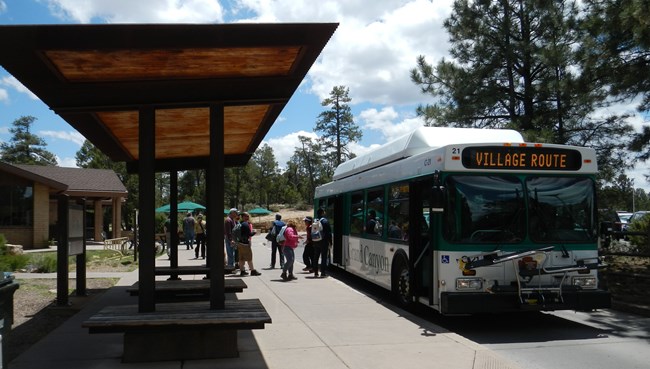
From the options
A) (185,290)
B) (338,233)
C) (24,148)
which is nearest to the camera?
(185,290)

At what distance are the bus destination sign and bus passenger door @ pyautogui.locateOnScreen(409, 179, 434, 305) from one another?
3.06 feet

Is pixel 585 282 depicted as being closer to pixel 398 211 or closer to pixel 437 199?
pixel 437 199

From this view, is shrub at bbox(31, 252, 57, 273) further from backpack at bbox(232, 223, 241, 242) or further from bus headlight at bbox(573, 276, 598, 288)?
bus headlight at bbox(573, 276, 598, 288)

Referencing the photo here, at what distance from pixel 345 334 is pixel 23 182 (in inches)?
1017

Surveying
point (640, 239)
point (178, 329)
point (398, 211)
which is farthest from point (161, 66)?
point (640, 239)

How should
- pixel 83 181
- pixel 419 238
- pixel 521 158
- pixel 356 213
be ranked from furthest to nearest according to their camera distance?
1. pixel 83 181
2. pixel 356 213
3. pixel 419 238
4. pixel 521 158

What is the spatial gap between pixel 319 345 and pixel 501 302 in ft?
8.90

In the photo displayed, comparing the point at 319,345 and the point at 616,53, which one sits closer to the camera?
the point at 319,345

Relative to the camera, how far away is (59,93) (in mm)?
6422

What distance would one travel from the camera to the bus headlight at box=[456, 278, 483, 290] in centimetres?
833

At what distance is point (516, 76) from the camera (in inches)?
702

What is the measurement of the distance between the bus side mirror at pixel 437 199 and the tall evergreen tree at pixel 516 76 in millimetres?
7649

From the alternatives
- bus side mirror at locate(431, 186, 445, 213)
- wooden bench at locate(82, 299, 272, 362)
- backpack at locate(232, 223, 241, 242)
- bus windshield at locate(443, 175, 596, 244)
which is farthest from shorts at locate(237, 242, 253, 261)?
wooden bench at locate(82, 299, 272, 362)

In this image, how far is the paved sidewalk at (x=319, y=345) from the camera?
642cm
